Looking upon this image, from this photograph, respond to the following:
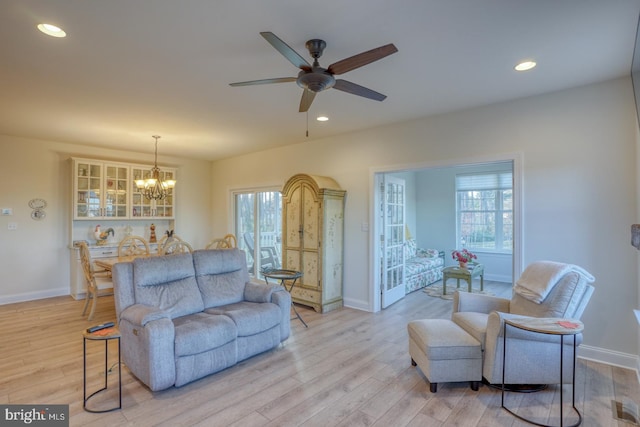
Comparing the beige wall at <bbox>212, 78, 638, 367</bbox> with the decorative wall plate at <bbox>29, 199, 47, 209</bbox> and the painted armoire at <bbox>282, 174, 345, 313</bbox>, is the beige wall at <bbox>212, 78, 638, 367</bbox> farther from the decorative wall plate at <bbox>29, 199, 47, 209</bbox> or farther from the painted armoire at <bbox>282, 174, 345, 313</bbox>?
the decorative wall plate at <bbox>29, 199, 47, 209</bbox>

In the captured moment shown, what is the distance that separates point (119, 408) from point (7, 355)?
72.6 inches

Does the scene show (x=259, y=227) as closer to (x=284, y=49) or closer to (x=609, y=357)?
(x=284, y=49)

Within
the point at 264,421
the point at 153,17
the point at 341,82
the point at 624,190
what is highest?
the point at 153,17

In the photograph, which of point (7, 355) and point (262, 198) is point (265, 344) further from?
point (262, 198)

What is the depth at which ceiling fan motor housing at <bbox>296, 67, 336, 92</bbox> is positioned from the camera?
86.8 inches

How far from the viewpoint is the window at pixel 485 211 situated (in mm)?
6754

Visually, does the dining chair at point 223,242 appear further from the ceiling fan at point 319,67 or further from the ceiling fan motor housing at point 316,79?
the ceiling fan motor housing at point 316,79

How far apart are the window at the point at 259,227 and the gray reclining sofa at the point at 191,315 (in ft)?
8.32

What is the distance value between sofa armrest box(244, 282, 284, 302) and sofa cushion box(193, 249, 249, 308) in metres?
0.08

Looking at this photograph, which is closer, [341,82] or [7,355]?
[341,82]

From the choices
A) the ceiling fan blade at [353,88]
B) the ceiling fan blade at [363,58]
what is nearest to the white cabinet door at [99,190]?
the ceiling fan blade at [353,88]

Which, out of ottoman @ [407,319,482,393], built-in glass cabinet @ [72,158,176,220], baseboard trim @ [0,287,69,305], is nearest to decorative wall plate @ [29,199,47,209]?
built-in glass cabinet @ [72,158,176,220]

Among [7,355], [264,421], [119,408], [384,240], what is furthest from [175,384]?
[384,240]

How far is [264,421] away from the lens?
219cm
